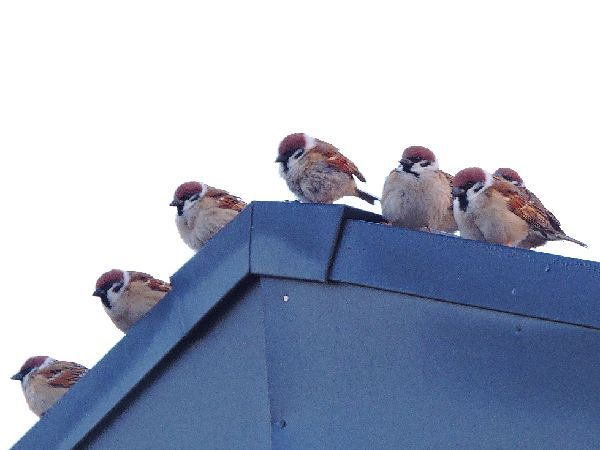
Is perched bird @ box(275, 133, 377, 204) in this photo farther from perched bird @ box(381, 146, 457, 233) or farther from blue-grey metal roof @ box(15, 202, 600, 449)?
blue-grey metal roof @ box(15, 202, 600, 449)

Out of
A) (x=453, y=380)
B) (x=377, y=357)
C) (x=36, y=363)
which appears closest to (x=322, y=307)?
(x=377, y=357)

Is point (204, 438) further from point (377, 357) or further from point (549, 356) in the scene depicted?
point (549, 356)

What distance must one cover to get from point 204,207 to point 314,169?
24.2 inches

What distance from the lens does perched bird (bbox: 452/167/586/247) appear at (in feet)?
15.4

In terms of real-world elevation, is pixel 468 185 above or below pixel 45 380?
above

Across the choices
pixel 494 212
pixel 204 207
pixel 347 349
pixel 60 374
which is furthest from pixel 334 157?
pixel 60 374

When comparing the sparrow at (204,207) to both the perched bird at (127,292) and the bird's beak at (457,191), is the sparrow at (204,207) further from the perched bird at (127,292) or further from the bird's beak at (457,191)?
the bird's beak at (457,191)

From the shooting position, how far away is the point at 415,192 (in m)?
5.02

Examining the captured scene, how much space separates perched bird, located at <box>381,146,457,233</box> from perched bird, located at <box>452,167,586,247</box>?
250 mm

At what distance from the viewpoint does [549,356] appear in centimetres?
353

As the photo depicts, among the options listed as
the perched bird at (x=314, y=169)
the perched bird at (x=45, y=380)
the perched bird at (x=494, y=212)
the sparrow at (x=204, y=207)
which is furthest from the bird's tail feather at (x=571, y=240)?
the perched bird at (x=45, y=380)

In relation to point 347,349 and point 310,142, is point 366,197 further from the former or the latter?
point 347,349

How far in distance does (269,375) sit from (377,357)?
1.13 feet

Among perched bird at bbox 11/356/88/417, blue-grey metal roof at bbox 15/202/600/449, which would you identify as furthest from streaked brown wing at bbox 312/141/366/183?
perched bird at bbox 11/356/88/417
